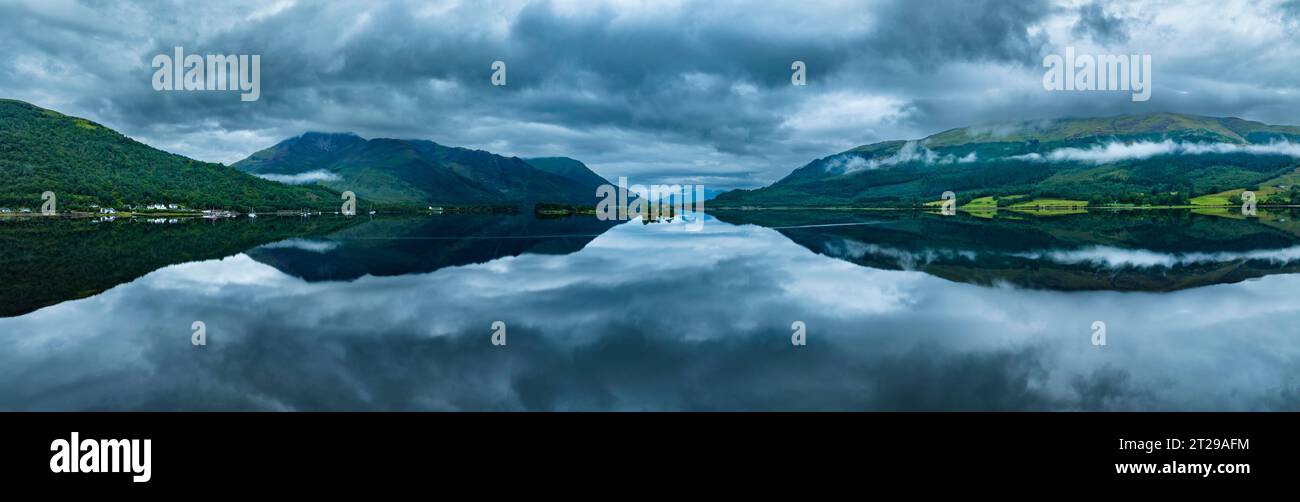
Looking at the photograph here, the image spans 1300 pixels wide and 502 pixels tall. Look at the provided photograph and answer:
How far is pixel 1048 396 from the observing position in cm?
1457

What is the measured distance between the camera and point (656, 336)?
21656 millimetres

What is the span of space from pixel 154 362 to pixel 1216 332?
36.0 m

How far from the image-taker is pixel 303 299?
30219 millimetres

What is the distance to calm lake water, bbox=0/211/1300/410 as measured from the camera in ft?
48.6

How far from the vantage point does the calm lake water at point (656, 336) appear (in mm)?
14812
